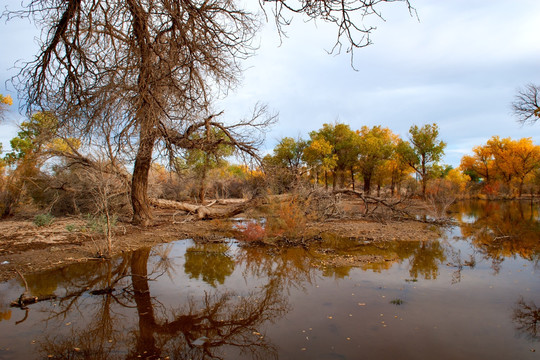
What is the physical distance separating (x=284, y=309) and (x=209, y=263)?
3.53m

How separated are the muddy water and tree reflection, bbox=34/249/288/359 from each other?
2 cm

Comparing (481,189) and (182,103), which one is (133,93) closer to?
(182,103)

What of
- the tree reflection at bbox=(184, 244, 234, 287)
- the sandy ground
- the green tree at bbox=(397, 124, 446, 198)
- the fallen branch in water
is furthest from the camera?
the green tree at bbox=(397, 124, 446, 198)

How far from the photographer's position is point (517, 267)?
793 centimetres

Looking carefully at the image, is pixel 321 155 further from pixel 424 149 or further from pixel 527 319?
pixel 527 319

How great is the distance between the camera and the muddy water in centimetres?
418

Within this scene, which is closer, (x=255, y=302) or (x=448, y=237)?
(x=255, y=302)

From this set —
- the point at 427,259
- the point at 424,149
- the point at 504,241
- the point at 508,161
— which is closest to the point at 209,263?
the point at 427,259

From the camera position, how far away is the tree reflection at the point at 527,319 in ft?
14.9

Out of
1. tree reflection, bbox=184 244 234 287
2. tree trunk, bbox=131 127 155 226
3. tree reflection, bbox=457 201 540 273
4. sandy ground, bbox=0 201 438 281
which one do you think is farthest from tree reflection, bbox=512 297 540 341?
tree trunk, bbox=131 127 155 226

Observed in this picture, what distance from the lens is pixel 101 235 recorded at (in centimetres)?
1100

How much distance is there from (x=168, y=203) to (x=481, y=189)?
46552 millimetres

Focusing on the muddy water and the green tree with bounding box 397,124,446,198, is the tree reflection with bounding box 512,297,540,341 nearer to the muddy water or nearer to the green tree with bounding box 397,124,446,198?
the muddy water

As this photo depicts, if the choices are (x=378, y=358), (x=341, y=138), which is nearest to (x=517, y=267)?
(x=378, y=358)
